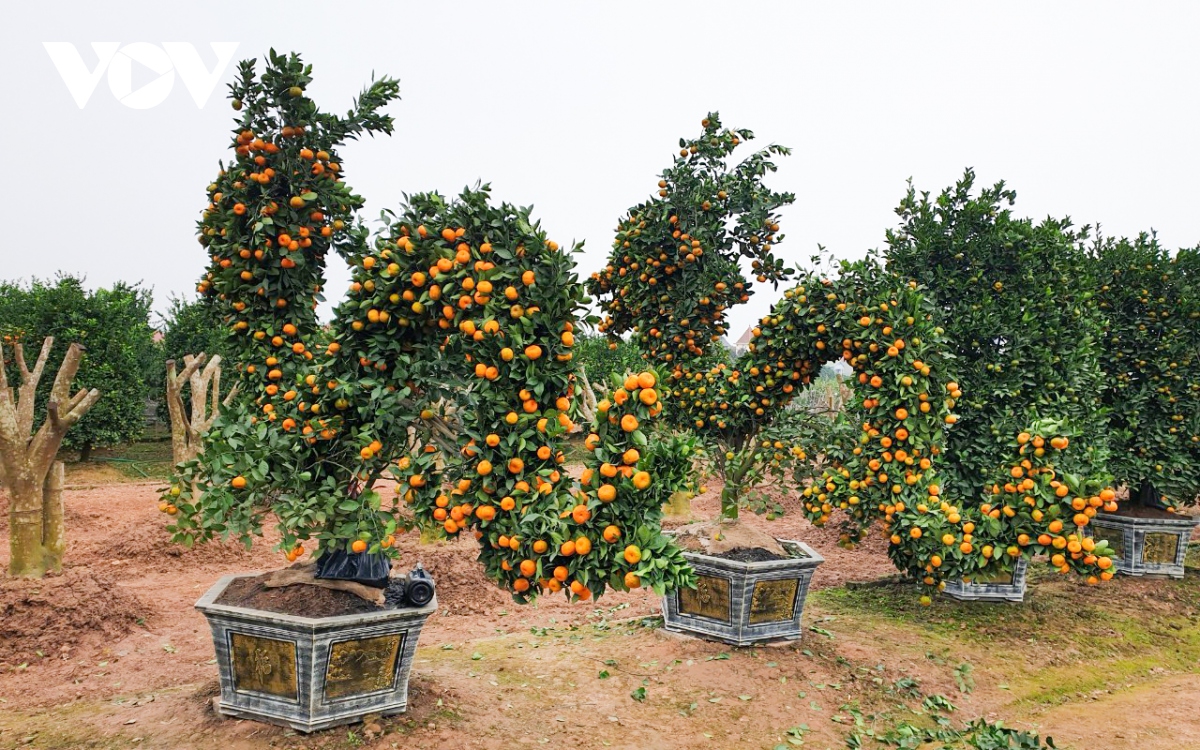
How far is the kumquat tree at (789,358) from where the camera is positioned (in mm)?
5980

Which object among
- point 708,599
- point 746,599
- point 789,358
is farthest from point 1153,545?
point 708,599

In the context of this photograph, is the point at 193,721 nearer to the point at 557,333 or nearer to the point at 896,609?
the point at 557,333

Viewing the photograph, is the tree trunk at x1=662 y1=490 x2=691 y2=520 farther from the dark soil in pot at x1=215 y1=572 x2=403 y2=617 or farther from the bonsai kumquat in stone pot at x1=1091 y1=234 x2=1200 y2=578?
the dark soil in pot at x1=215 y1=572 x2=403 y2=617

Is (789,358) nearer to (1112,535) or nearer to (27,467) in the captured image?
(1112,535)

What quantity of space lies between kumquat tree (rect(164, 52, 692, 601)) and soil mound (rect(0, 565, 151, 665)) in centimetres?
292

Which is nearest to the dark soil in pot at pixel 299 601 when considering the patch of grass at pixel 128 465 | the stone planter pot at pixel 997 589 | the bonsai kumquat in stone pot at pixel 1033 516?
the bonsai kumquat in stone pot at pixel 1033 516

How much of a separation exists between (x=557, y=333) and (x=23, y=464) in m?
→ 5.93

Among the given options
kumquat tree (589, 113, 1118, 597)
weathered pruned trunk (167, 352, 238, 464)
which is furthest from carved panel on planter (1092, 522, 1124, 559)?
weathered pruned trunk (167, 352, 238, 464)

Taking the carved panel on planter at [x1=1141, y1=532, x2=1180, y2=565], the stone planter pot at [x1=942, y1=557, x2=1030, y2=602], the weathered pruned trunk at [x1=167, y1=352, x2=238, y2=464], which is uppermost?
the weathered pruned trunk at [x1=167, y1=352, x2=238, y2=464]

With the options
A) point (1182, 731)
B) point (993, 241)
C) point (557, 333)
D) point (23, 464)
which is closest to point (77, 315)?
point (23, 464)

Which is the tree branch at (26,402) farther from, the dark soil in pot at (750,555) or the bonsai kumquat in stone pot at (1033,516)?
the bonsai kumquat in stone pot at (1033,516)

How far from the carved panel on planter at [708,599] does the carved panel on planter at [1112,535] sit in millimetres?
5948

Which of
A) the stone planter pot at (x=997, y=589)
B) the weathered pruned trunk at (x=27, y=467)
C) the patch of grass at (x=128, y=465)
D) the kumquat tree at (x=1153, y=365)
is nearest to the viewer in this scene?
the weathered pruned trunk at (x=27, y=467)

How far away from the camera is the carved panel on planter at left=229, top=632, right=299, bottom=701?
13.8 feet
